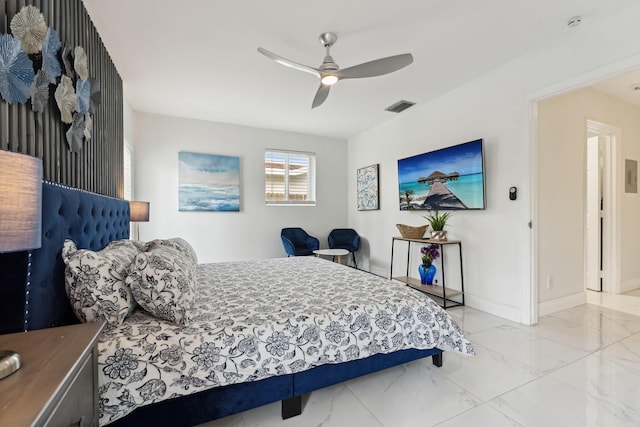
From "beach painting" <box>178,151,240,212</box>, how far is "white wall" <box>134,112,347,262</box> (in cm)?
10

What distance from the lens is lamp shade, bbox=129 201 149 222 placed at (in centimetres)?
301

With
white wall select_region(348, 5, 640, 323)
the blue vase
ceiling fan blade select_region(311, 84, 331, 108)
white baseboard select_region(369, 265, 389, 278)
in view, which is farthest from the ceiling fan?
white baseboard select_region(369, 265, 389, 278)

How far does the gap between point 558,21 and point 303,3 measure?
2.00 meters

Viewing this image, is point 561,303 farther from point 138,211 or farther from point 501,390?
point 138,211

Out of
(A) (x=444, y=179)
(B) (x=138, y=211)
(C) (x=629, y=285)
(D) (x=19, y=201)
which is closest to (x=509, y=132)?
(A) (x=444, y=179)

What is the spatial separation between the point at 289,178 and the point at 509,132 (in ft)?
11.1

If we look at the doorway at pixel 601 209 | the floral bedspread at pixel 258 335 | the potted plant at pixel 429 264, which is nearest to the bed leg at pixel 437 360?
the floral bedspread at pixel 258 335

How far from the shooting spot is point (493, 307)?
3.03 m

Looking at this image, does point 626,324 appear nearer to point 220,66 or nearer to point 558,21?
point 558,21

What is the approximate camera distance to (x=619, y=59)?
2.14m

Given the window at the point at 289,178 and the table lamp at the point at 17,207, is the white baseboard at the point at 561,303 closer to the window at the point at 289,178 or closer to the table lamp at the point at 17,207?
the window at the point at 289,178

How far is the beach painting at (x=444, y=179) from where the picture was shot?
3.12 metres

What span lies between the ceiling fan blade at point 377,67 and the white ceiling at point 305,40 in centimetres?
35

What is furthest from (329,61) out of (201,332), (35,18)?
(201,332)
